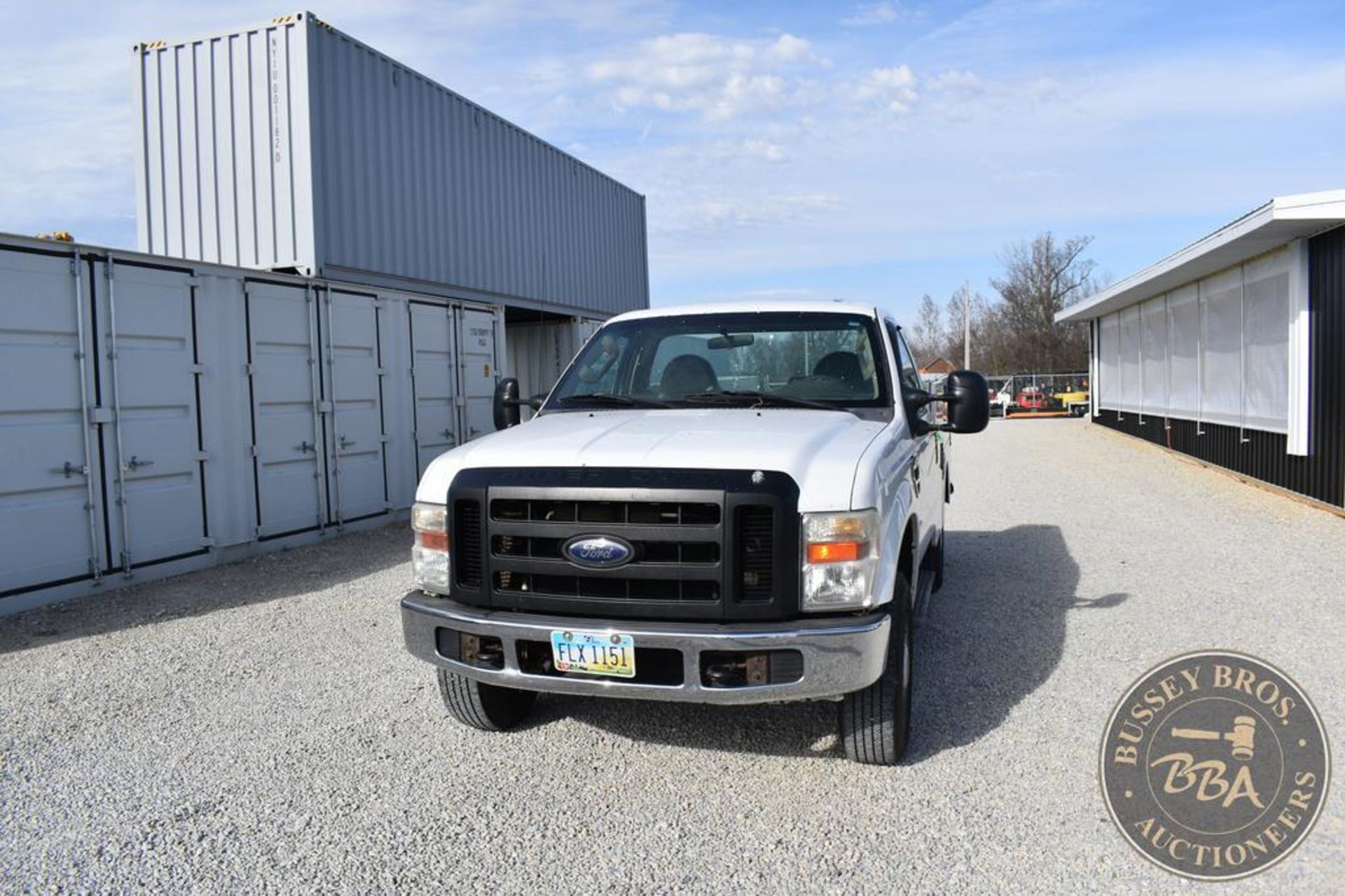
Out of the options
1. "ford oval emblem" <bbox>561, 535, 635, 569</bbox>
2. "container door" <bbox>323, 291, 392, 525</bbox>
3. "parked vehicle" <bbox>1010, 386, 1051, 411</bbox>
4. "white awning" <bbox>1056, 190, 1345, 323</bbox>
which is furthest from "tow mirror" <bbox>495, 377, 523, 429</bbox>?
"parked vehicle" <bbox>1010, 386, 1051, 411</bbox>

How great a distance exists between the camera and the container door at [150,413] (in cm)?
696

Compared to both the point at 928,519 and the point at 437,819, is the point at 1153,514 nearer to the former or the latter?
the point at 928,519

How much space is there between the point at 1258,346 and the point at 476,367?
10.2 meters

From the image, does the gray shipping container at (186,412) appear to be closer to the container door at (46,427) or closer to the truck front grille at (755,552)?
the container door at (46,427)

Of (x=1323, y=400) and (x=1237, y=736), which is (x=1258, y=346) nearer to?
(x=1323, y=400)

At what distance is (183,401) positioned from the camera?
7.59 metres

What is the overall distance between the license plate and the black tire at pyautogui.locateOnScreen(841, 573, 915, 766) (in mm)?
883

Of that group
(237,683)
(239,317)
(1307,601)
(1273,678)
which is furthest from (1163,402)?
(237,683)

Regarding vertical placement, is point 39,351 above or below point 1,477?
above

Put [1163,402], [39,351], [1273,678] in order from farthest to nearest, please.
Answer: [1163,402] → [39,351] → [1273,678]

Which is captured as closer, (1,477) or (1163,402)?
(1,477)

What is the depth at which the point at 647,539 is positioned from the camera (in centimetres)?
317

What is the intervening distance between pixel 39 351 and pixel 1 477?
2.98 ft

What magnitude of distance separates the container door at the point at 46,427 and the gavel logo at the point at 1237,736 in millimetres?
7115
